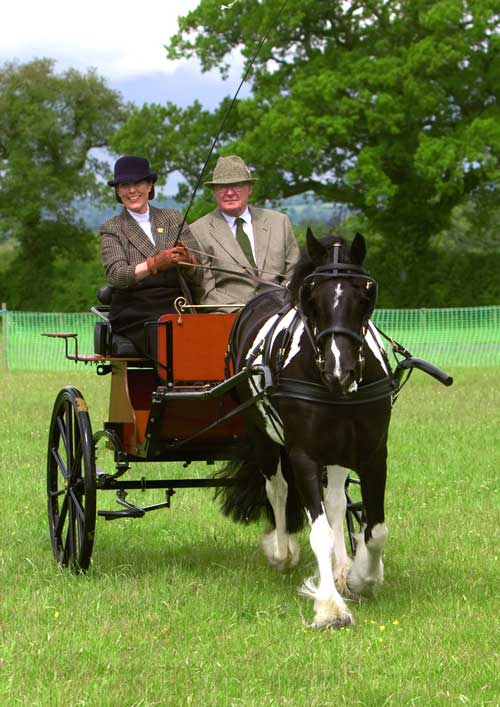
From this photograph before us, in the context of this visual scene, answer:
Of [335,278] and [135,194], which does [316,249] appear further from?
[135,194]

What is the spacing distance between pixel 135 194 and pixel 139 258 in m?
0.39

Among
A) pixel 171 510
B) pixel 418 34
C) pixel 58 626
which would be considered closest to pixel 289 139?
pixel 418 34

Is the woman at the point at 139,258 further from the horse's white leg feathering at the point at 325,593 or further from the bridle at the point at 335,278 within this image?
the horse's white leg feathering at the point at 325,593

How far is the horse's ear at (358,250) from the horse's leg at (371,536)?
37.2 inches

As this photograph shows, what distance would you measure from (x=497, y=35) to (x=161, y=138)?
34.3 ft

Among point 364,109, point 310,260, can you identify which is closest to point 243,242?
point 310,260

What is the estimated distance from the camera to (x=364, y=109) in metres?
32.2

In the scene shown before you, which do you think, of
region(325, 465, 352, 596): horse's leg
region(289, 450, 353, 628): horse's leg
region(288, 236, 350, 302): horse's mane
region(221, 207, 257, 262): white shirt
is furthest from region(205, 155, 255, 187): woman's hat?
region(289, 450, 353, 628): horse's leg

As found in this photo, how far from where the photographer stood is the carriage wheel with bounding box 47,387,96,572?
20.1 ft

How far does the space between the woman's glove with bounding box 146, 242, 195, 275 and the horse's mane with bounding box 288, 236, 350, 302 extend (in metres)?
0.84

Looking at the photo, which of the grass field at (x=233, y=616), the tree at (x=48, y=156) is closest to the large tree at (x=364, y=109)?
the tree at (x=48, y=156)

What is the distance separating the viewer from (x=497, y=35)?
103 feet

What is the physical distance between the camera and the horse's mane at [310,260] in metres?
5.39

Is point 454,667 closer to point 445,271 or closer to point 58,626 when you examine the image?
point 58,626
